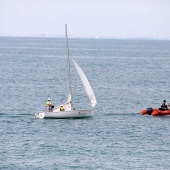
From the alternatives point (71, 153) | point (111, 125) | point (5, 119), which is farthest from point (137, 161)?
point (5, 119)

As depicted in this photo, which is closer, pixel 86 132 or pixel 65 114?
pixel 86 132

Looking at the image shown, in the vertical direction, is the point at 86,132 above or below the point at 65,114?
below

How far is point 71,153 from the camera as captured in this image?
175 ft

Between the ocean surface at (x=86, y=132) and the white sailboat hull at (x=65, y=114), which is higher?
the white sailboat hull at (x=65, y=114)

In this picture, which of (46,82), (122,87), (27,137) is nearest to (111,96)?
(122,87)

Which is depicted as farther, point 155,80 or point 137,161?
point 155,80

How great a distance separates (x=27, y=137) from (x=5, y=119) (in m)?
10.7

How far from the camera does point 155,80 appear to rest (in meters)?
120

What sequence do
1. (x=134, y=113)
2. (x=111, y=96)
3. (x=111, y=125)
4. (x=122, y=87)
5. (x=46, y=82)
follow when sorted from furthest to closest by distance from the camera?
(x=46, y=82), (x=122, y=87), (x=111, y=96), (x=134, y=113), (x=111, y=125)

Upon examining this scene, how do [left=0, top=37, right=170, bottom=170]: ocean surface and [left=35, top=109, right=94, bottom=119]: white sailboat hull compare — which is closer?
[left=0, top=37, right=170, bottom=170]: ocean surface

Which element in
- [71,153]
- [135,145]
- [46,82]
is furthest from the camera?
→ [46,82]

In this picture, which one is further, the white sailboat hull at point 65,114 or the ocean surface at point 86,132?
the white sailboat hull at point 65,114

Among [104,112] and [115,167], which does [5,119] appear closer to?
[104,112]

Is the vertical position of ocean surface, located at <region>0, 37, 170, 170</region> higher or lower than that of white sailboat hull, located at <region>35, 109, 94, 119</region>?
lower
